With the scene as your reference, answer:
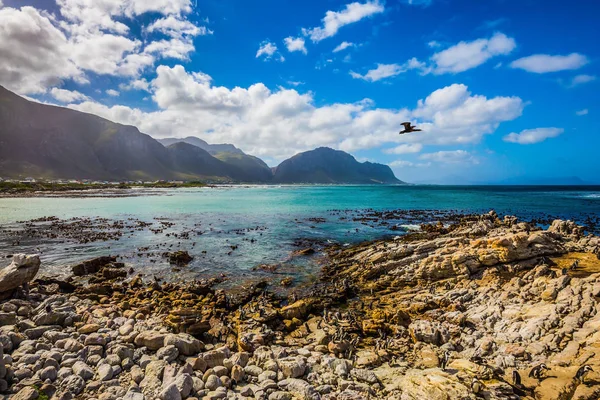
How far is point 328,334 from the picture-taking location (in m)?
15.0

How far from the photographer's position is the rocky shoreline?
10336 mm

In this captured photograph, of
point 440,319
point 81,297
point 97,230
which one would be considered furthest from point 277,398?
point 97,230

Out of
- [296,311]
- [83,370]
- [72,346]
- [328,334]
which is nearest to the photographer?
[83,370]

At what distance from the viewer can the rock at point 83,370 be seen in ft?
34.8

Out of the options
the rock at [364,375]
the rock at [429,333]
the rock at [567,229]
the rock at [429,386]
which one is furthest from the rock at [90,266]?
the rock at [567,229]

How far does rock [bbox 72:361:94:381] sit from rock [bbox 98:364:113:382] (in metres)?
0.29

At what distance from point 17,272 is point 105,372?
1218cm

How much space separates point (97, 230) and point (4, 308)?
34.6 m

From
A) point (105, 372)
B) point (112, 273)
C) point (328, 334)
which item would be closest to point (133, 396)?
point (105, 372)

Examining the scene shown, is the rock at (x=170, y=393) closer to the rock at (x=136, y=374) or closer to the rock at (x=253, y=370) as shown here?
the rock at (x=136, y=374)

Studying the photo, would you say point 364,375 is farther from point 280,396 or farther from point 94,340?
point 94,340

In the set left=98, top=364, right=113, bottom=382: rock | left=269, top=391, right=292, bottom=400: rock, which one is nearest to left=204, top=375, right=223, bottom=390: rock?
left=269, top=391, right=292, bottom=400: rock

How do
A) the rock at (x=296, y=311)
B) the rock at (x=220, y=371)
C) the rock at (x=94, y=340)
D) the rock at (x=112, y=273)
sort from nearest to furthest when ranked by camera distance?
the rock at (x=220, y=371) → the rock at (x=94, y=340) → the rock at (x=296, y=311) → the rock at (x=112, y=273)

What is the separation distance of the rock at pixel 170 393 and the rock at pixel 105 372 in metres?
2.90
